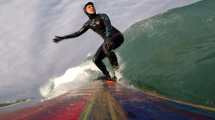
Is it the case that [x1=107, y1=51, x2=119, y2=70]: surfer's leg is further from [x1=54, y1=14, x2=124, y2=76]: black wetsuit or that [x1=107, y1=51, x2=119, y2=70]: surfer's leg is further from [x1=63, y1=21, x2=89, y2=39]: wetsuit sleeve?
[x1=63, y1=21, x2=89, y2=39]: wetsuit sleeve

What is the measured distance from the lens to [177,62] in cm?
1350

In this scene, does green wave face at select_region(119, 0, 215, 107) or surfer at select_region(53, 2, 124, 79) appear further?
surfer at select_region(53, 2, 124, 79)

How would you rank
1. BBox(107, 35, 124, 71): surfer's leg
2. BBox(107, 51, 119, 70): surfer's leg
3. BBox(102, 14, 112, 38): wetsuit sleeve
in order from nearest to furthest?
BBox(102, 14, 112, 38): wetsuit sleeve → BBox(107, 35, 124, 71): surfer's leg → BBox(107, 51, 119, 70): surfer's leg

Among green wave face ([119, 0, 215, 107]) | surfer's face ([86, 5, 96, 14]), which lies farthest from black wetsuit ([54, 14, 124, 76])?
green wave face ([119, 0, 215, 107])

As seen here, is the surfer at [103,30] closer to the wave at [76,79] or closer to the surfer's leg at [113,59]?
the surfer's leg at [113,59]

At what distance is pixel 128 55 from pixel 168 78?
33.3ft

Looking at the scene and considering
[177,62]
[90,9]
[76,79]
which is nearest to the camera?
[90,9]

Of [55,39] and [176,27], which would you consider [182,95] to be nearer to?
[55,39]

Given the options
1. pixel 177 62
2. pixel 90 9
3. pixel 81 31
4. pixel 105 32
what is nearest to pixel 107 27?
pixel 105 32

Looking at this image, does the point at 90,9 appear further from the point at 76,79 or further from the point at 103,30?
the point at 76,79

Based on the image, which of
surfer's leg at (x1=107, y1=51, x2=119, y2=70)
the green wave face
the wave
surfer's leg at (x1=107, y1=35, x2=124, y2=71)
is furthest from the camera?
the wave

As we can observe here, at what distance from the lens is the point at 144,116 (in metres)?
3.19

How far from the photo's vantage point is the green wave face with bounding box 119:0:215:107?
9219 mm

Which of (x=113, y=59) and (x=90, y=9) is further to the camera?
(x=113, y=59)
